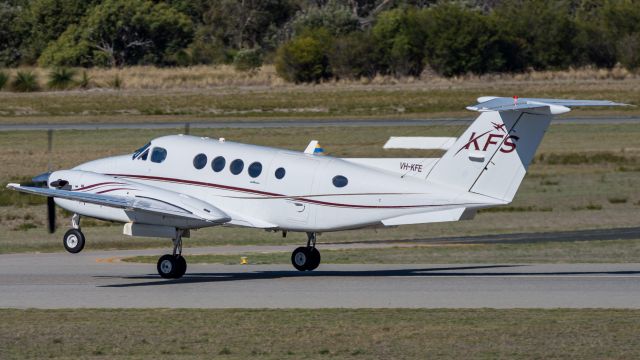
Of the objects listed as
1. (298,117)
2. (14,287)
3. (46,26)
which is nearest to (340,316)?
(14,287)

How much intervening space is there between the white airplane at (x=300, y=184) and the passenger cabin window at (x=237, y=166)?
0.06ft

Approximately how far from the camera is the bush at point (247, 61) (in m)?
99.5

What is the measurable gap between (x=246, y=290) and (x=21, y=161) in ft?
98.0

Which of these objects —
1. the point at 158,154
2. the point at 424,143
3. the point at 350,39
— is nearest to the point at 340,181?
the point at 424,143

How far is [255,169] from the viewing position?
2284 cm

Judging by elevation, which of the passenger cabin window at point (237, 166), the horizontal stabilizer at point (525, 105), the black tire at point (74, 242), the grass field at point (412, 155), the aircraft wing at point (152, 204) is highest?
the horizontal stabilizer at point (525, 105)

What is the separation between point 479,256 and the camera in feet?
88.8

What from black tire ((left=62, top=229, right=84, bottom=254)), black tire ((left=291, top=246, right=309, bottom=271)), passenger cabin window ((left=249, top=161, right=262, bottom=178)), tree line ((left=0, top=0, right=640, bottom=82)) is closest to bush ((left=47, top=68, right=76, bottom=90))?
tree line ((left=0, top=0, right=640, bottom=82))

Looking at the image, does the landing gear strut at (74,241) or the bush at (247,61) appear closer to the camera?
the landing gear strut at (74,241)

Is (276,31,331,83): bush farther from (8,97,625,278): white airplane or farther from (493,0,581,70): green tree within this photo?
(8,97,625,278): white airplane

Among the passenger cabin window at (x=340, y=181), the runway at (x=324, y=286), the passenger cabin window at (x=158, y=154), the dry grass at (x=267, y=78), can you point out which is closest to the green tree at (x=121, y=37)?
the dry grass at (x=267, y=78)

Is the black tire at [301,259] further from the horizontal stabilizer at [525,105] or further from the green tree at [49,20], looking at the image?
the green tree at [49,20]

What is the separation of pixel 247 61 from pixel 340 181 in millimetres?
78597

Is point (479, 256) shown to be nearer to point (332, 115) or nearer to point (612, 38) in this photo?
point (332, 115)
